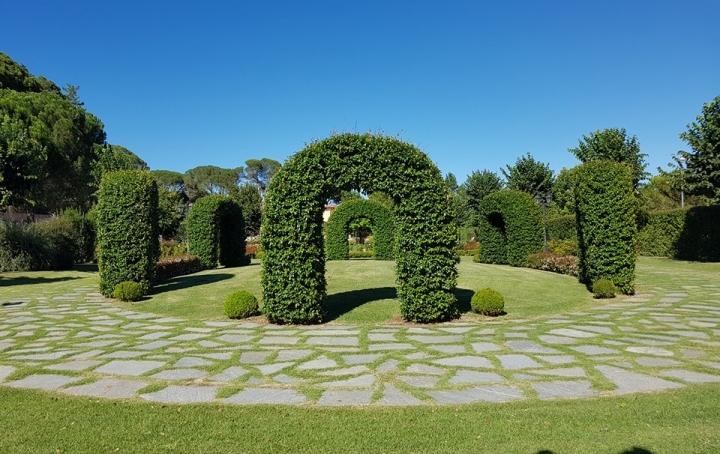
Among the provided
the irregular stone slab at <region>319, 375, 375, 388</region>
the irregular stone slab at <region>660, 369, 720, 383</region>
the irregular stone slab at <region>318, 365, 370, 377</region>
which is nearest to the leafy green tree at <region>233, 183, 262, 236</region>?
the irregular stone slab at <region>318, 365, 370, 377</region>

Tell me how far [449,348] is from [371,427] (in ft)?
9.85

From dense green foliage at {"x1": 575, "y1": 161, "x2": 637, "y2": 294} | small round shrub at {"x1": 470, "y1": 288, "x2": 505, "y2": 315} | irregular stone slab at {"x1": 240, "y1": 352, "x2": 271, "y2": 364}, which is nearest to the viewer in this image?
irregular stone slab at {"x1": 240, "y1": 352, "x2": 271, "y2": 364}

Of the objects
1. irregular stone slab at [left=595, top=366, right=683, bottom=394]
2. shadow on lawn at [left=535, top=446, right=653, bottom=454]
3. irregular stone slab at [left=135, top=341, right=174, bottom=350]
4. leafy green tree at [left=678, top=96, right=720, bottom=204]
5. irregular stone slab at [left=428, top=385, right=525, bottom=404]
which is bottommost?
shadow on lawn at [left=535, top=446, right=653, bottom=454]

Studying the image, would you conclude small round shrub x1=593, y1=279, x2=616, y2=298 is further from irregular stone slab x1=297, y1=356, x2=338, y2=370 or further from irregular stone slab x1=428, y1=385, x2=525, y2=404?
irregular stone slab x1=297, y1=356, x2=338, y2=370

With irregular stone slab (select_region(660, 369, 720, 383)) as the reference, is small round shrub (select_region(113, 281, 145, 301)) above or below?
above

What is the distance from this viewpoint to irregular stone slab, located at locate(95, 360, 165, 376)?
18.0 feet

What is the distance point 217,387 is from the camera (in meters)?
4.89

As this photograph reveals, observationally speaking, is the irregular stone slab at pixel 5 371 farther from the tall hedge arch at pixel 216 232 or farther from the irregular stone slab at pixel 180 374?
the tall hedge arch at pixel 216 232

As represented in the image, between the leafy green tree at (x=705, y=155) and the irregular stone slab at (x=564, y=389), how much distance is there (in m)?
18.4

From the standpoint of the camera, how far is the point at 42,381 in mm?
5191

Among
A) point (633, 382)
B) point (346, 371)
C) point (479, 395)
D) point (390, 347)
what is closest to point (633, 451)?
point (479, 395)

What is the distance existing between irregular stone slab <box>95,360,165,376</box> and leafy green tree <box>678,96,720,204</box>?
21608 mm

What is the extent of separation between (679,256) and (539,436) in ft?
78.8

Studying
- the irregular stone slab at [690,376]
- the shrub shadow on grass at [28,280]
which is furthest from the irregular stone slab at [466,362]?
the shrub shadow on grass at [28,280]
